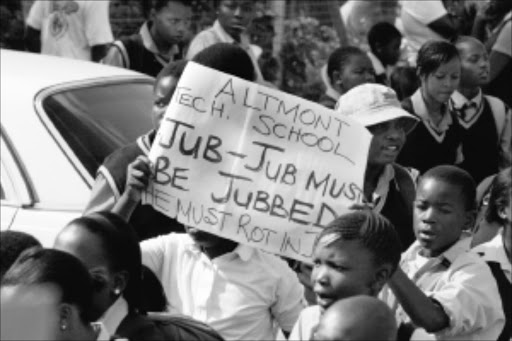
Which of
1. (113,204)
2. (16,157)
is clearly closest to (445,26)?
(16,157)

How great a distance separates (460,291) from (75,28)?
5375 mm

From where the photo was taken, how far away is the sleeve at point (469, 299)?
5.70 metres

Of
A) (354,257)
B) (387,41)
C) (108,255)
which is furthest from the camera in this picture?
(387,41)

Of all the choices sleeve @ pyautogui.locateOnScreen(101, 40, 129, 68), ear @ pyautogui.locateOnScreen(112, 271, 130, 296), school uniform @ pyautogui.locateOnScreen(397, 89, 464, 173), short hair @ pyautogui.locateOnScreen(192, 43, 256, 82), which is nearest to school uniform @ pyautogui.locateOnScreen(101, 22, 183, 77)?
sleeve @ pyautogui.locateOnScreen(101, 40, 129, 68)

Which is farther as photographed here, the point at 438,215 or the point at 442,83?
the point at 442,83

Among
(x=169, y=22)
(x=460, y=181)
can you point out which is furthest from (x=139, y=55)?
(x=460, y=181)

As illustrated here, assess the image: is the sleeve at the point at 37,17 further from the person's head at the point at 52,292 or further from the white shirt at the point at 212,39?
the person's head at the point at 52,292

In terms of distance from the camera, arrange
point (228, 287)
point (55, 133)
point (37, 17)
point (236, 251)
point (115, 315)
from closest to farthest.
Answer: point (115, 315) < point (228, 287) < point (236, 251) < point (55, 133) < point (37, 17)

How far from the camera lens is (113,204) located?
6.11 m

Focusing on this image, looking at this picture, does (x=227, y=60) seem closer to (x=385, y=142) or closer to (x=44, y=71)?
(x=385, y=142)

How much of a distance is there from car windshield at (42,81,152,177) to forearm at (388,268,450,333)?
2.03m

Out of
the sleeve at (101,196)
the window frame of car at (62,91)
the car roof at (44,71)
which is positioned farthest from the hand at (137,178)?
the car roof at (44,71)

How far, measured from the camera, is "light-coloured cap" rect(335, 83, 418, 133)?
21.5ft

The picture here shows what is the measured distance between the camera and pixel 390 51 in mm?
11383
